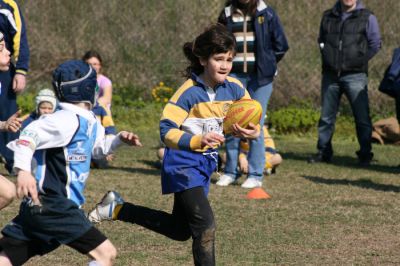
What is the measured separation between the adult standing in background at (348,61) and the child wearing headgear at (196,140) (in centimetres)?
588

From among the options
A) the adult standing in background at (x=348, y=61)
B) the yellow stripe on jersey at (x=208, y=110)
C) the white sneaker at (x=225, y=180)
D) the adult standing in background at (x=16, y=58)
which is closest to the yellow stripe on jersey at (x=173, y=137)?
the yellow stripe on jersey at (x=208, y=110)

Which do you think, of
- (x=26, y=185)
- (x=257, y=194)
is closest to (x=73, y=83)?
(x=26, y=185)

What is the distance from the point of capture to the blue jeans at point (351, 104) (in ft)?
39.8

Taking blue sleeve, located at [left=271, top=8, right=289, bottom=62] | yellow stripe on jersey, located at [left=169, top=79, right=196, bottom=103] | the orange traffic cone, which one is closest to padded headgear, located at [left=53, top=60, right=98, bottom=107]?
yellow stripe on jersey, located at [left=169, top=79, right=196, bottom=103]

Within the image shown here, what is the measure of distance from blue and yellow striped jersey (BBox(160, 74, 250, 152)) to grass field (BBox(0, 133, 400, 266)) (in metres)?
1.12

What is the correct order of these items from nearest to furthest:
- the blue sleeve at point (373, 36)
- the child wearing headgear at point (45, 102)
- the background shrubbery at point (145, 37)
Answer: the child wearing headgear at point (45, 102) → the blue sleeve at point (373, 36) → the background shrubbery at point (145, 37)

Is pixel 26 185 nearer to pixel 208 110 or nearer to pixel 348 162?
pixel 208 110

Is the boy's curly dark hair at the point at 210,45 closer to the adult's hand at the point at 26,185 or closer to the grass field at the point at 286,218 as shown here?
the grass field at the point at 286,218

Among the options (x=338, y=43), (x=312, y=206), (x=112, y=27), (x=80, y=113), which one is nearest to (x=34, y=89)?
(x=112, y=27)

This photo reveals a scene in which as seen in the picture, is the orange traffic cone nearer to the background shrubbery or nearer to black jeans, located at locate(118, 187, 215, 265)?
black jeans, located at locate(118, 187, 215, 265)

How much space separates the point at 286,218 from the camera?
8.35 meters

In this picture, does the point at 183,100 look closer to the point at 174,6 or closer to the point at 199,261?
the point at 199,261

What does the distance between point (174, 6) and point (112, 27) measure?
3.66ft

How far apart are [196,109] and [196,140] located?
389 mm
